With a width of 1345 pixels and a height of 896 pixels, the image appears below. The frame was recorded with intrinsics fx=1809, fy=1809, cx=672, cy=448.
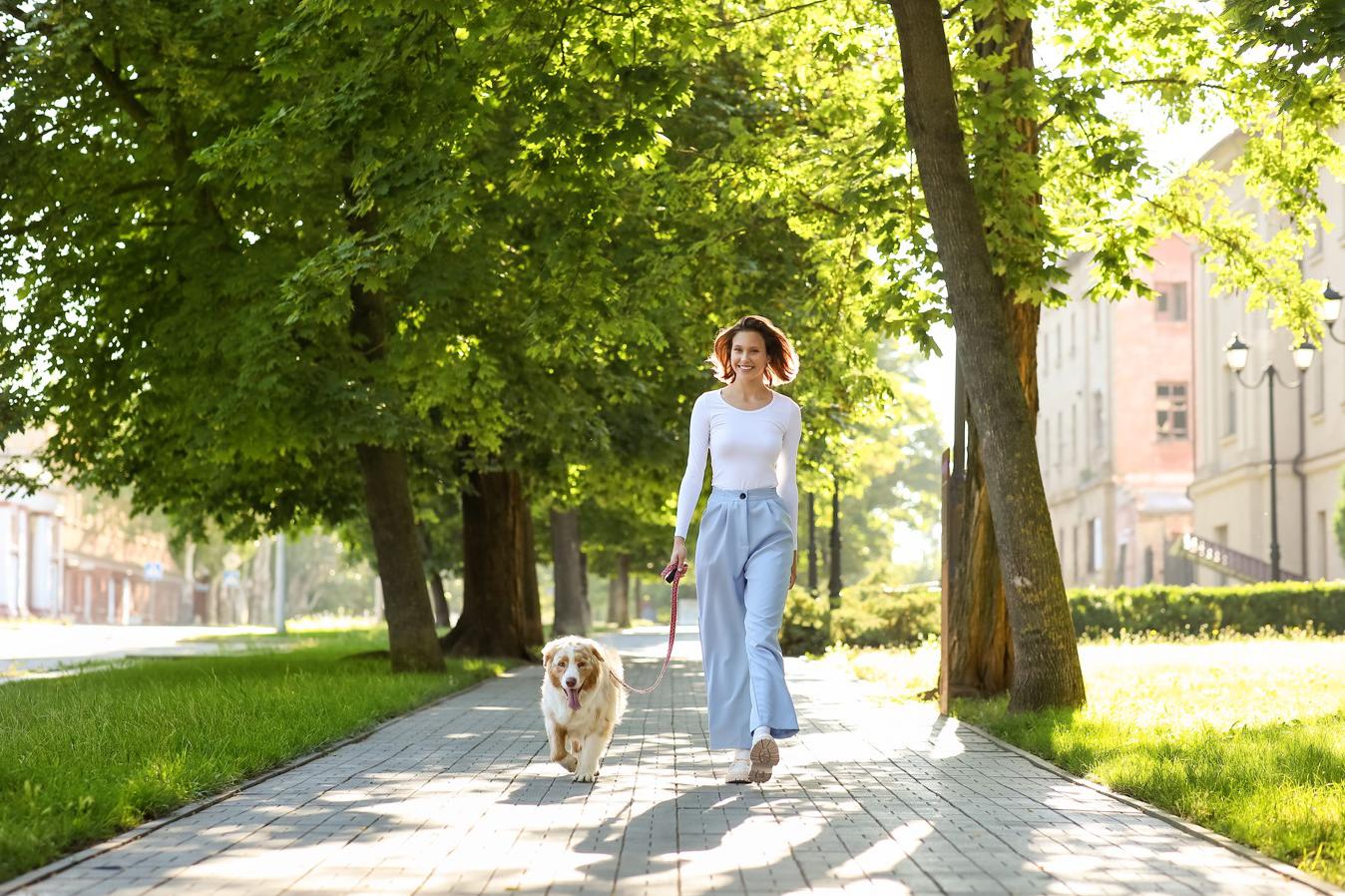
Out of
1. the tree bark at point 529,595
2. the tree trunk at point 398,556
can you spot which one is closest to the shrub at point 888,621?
the tree bark at point 529,595

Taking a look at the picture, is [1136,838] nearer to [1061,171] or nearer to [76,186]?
[1061,171]

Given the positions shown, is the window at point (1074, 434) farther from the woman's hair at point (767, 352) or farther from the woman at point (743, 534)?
the woman at point (743, 534)

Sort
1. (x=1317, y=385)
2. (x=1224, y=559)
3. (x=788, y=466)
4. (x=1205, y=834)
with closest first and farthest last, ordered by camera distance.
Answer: (x=1205, y=834), (x=788, y=466), (x=1317, y=385), (x=1224, y=559)

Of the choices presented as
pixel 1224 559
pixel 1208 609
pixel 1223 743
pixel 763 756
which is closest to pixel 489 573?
pixel 1208 609

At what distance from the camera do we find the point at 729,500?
9.30 meters

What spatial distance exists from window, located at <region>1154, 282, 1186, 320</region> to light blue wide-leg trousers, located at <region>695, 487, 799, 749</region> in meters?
61.1

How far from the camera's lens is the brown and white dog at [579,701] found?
9.46 metres

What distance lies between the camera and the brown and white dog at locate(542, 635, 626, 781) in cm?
946

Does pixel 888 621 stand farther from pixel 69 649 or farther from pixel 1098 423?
pixel 1098 423

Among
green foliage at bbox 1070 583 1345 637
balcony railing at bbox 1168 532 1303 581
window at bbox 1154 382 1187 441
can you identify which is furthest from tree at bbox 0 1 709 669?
window at bbox 1154 382 1187 441

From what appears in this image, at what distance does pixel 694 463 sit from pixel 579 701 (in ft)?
4.66

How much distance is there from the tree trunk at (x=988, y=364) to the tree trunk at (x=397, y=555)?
9.60 m

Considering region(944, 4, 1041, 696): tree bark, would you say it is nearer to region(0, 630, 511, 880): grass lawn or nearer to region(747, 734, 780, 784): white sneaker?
region(0, 630, 511, 880): grass lawn

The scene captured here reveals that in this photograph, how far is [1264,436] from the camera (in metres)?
50.6
